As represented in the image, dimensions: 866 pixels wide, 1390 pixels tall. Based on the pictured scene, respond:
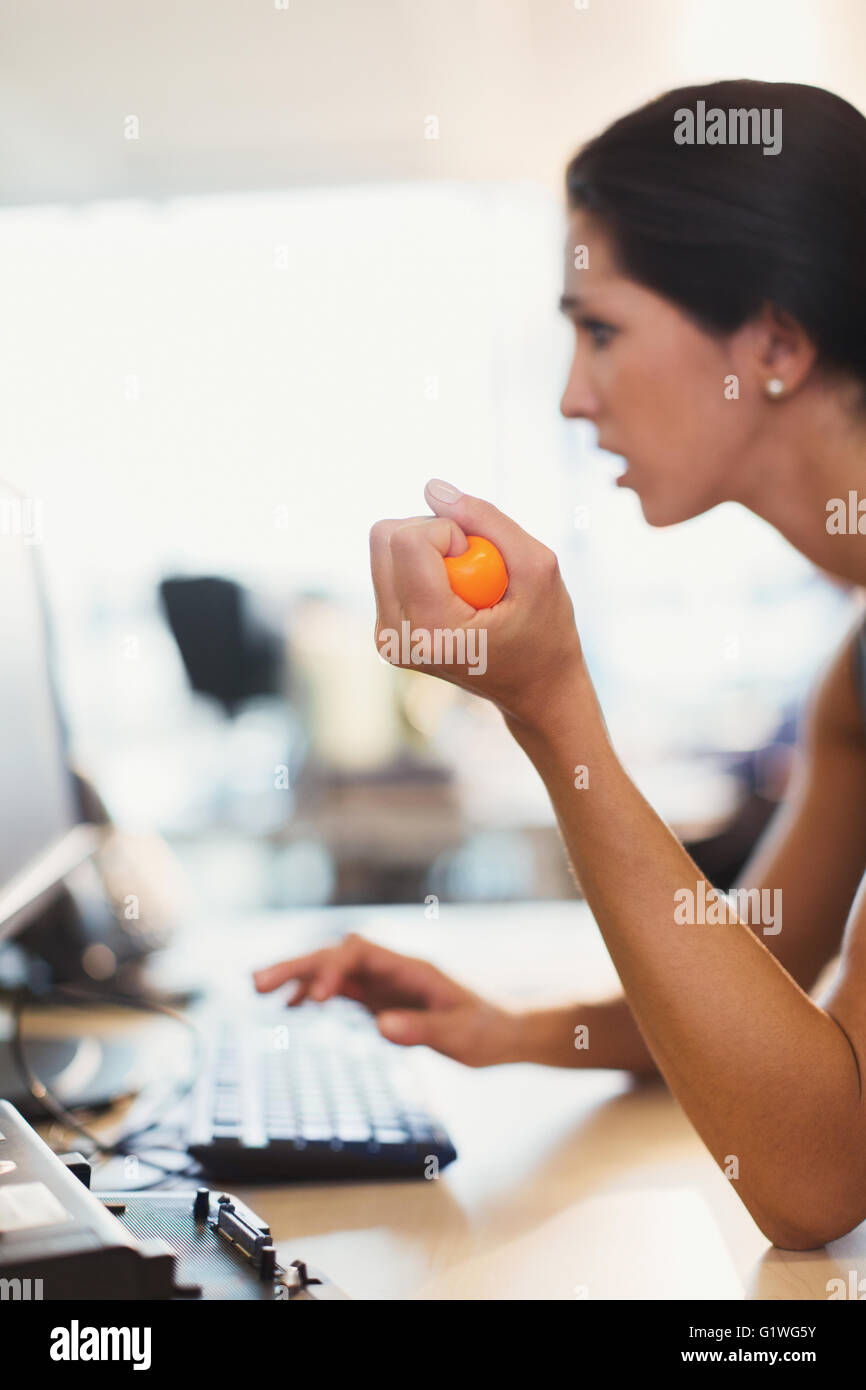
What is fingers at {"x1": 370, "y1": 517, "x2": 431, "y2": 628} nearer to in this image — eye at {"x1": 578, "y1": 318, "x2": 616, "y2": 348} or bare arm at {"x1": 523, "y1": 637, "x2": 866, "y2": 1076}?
eye at {"x1": 578, "y1": 318, "x2": 616, "y2": 348}

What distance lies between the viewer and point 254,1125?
646 millimetres

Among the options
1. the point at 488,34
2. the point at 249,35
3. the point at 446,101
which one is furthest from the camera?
the point at 446,101

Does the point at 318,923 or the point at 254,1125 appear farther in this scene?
the point at 318,923

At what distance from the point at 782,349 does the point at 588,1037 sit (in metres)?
0.51

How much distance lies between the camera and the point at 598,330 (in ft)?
2.63

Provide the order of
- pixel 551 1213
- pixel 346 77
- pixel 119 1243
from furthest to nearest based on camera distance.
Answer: pixel 346 77 < pixel 551 1213 < pixel 119 1243

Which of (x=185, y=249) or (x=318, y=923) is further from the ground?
(x=185, y=249)

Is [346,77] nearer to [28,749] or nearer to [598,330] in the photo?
[598,330]

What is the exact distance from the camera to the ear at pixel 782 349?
0.77 m

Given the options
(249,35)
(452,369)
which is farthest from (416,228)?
(249,35)

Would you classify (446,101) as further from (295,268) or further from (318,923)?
(295,268)

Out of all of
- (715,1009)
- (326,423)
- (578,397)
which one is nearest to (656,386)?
(578,397)

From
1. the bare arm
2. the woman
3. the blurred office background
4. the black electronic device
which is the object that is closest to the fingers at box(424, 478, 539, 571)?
the woman

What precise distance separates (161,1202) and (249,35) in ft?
3.85
